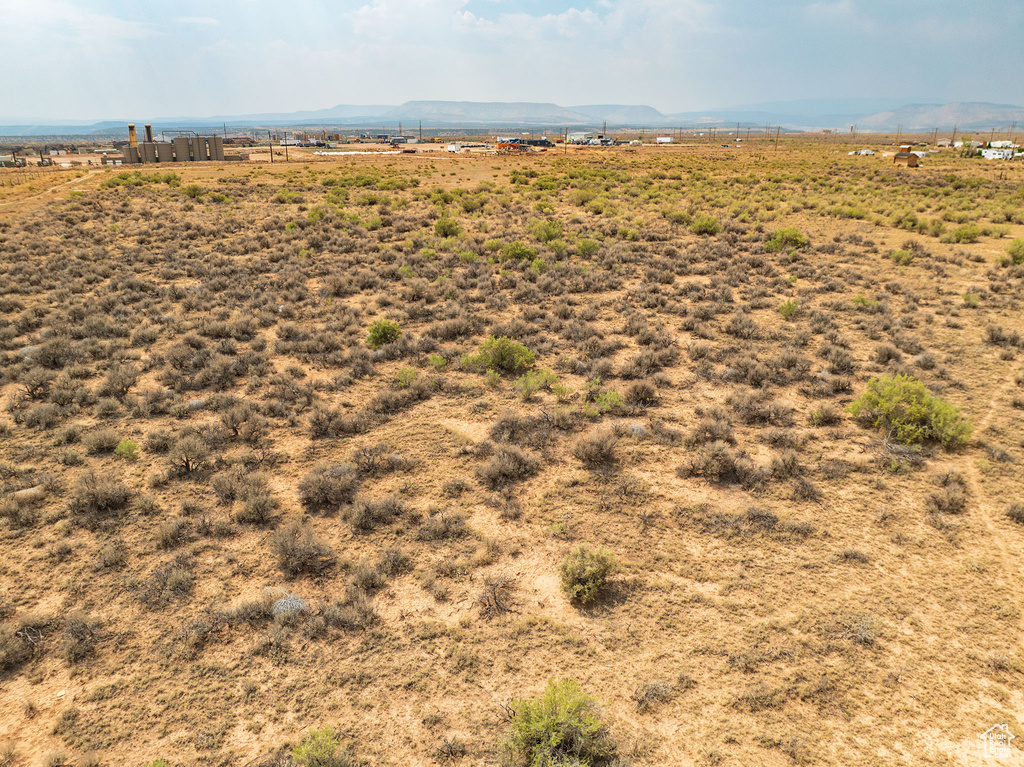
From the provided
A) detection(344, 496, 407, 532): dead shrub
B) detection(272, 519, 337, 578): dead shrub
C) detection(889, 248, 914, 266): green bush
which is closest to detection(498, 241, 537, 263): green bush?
detection(889, 248, 914, 266): green bush

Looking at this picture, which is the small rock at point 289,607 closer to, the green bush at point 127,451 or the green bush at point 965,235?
the green bush at point 127,451

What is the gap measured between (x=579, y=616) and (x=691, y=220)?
83.4 ft

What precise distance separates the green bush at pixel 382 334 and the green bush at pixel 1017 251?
21.7 m

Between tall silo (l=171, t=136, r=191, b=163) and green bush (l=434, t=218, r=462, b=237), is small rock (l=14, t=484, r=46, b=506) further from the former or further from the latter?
tall silo (l=171, t=136, r=191, b=163)

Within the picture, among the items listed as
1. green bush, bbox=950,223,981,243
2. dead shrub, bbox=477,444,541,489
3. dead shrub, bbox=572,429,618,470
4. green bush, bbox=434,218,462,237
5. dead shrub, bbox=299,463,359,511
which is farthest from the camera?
green bush, bbox=434,218,462,237

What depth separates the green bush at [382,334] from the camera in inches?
500

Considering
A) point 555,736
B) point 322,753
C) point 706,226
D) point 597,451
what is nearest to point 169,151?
point 706,226

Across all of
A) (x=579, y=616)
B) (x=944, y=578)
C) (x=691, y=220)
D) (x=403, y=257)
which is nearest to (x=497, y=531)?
(x=579, y=616)

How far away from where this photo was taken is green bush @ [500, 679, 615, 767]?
4.32 m

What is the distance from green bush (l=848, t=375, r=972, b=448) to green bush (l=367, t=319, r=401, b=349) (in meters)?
9.78

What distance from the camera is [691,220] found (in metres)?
27.1

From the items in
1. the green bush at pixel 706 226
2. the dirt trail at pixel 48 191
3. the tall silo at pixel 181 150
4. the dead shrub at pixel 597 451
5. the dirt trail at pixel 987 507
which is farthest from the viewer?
the tall silo at pixel 181 150

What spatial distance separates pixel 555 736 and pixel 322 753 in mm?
1889

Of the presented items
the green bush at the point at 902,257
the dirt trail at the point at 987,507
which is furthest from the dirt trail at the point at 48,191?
the green bush at the point at 902,257
